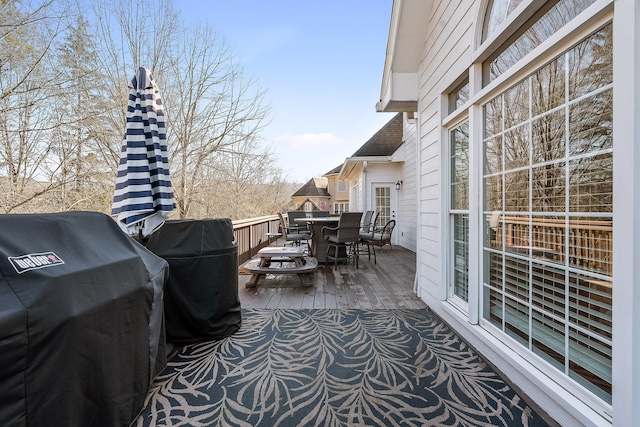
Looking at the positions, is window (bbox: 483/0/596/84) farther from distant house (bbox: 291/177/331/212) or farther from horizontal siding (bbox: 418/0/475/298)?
distant house (bbox: 291/177/331/212)

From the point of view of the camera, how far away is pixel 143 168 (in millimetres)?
2385

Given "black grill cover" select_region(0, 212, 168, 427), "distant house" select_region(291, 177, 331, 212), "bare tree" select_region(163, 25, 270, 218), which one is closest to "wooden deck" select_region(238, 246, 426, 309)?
"black grill cover" select_region(0, 212, 168, 427)

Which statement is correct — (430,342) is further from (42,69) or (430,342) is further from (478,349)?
(42,69)

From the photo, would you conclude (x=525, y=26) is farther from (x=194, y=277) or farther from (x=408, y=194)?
(x=408, y=194)

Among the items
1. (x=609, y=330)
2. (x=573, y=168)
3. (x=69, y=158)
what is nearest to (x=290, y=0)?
(x=69, y=158)

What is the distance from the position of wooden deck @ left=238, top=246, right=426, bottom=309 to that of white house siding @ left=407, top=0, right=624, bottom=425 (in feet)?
1.49

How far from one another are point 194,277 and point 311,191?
26364 mm

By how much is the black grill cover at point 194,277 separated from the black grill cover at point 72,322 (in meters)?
0.76

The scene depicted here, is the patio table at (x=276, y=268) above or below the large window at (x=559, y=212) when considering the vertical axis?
below

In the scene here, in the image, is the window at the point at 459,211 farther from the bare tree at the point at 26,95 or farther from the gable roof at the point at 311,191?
the gable roof at the point at 311,191

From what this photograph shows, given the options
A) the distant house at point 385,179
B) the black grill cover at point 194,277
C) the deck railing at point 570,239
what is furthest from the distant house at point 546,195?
the distant house at point 385,179

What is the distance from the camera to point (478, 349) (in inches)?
94.0

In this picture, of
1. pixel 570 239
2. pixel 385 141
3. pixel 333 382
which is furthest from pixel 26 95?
pixel 385 141

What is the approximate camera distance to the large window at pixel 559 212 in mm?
1415
